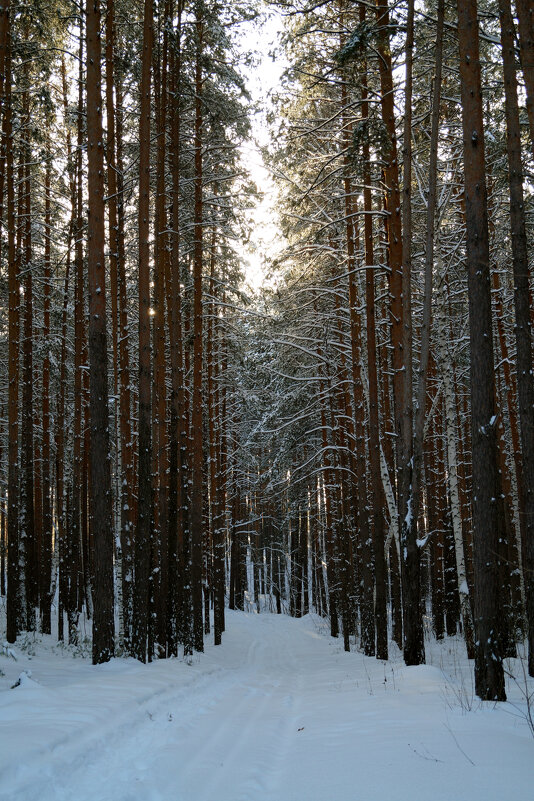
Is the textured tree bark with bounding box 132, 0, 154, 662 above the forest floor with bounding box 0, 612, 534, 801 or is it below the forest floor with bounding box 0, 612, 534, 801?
above

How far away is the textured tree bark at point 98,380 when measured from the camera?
968cm

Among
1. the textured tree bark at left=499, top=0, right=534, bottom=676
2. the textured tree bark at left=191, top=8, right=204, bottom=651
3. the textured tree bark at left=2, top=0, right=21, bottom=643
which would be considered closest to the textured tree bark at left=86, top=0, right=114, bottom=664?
the textured tree bark at left=2, top=0, right=21, bottom=643

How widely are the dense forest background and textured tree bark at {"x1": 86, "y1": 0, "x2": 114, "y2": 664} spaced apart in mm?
37

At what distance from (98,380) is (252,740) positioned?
6147 mm

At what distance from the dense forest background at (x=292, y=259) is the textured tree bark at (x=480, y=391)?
0.03 m

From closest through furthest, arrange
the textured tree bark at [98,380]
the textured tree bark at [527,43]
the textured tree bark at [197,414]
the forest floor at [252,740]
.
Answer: the forest floor at [252,740], the textured tree bark at [527,43], the textured tree bark at [98,380], the textured tree bark at [197,414]

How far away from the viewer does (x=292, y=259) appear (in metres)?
15.5

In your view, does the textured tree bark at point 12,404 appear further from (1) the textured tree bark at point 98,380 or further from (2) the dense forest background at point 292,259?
(1) the textured tree bark at point 98,380

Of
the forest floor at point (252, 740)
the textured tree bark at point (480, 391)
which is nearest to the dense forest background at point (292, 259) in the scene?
the textured tree bark at point (480, 391)

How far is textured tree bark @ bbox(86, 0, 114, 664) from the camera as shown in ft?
31.8

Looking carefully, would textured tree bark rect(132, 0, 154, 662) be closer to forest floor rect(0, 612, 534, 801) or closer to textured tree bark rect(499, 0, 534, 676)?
forest floor rect(0, 612, 534, 801)

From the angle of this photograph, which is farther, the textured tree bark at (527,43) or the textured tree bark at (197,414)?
the textured tree bark at (197,414)

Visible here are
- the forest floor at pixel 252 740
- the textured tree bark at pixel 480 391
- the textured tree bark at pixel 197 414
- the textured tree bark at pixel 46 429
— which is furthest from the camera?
the textured tree bark at pixel 46 429

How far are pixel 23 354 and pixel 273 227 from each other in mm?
8029
